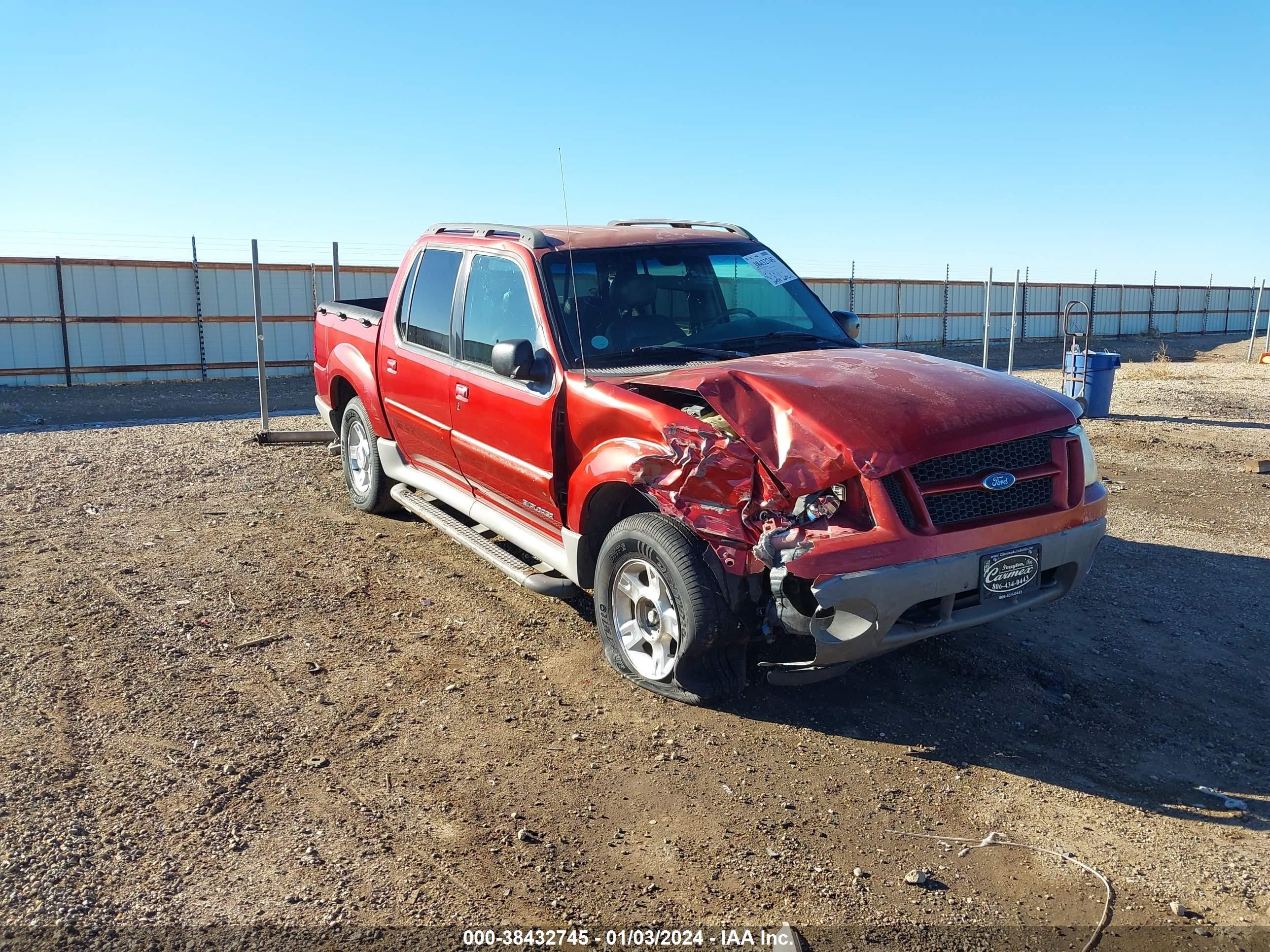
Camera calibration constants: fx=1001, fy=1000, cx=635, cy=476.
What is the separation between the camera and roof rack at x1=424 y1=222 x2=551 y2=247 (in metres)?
5.42

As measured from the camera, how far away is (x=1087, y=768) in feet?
12.9

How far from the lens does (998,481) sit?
3979 mm

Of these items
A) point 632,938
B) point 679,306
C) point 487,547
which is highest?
point 679,306

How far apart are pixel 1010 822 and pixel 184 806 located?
294cm

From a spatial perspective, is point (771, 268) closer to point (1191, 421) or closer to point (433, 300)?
point (433, 300)

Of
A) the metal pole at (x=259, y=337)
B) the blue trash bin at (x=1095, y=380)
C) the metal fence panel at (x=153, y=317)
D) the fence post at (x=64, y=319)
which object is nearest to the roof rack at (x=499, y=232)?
the metal pole at (x=259, y=337)

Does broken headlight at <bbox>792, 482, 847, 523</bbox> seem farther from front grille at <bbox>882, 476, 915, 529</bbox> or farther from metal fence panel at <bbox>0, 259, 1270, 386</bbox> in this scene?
metal fence panel at <bbox>0, 259, 1270, 386</bbox>

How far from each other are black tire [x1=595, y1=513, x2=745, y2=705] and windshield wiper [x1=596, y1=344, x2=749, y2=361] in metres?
1.00

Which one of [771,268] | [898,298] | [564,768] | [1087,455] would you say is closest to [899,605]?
[1087,455]

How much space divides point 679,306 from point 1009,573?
7.41 feet

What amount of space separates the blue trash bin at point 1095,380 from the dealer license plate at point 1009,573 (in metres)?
10.2

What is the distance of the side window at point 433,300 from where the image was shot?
238 inches

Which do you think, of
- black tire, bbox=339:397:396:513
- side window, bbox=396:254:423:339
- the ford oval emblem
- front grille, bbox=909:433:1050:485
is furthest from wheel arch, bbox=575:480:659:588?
black tire, bbox=339:397:396:513

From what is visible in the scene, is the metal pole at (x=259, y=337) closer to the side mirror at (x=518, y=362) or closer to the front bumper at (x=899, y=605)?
the side mirror at (x=518, y=362)
